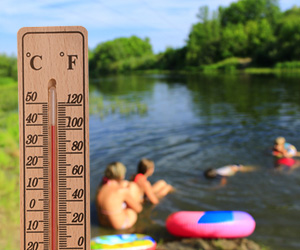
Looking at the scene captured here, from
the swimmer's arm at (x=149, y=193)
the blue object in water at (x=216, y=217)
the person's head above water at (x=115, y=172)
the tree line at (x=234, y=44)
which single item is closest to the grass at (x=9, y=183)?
the person's head above water at (x=115, y=172)

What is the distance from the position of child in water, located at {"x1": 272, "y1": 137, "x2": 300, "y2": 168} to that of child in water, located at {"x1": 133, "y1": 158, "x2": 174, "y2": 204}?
325 centimetres

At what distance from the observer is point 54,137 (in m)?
1.60

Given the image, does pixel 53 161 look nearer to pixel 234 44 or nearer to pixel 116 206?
pixel 116 206

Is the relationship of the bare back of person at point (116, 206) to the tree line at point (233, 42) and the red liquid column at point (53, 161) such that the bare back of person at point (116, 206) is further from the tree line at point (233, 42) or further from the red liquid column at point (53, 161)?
the tree line at point (233, 42)

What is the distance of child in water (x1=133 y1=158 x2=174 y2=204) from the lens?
641 cm

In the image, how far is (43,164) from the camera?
1.62m

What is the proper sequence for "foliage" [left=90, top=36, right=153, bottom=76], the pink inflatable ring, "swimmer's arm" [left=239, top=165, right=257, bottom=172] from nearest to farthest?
1. the pink inflatable ring
2. "swimmer's arm" [left=239, top=165, right=257, bottom=172]
3. "foliage" [left=90, top=36, right=153, bottom=76]

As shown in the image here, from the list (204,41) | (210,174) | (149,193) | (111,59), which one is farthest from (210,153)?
(111,59)

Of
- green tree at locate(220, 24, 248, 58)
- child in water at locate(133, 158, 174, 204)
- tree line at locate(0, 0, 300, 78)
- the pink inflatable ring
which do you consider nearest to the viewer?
the pink inflatable ring

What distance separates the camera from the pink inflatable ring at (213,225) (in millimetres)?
5020

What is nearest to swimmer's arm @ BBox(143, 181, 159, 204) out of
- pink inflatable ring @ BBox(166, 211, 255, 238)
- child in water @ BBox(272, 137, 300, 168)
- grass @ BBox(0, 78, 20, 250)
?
pink inflatable ring @ BBox(166, 211, 255, 238)

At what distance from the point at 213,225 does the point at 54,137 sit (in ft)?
12.9

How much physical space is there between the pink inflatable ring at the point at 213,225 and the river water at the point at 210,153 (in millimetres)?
398

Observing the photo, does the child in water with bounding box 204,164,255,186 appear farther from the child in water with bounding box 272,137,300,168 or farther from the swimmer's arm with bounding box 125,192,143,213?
the swimmer's arm with bounding box 125,192,143,213
